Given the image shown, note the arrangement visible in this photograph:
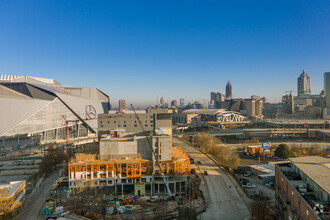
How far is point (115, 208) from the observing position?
1062 centimetres

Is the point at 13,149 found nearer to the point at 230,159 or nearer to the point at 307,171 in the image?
the point at 230,159

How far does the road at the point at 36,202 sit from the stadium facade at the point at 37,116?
357 inches

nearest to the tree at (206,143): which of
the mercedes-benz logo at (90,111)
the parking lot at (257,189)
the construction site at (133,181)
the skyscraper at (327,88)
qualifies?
the parking lot at (257,189)

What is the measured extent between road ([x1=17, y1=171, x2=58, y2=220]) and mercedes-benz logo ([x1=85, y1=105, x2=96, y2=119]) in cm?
1737

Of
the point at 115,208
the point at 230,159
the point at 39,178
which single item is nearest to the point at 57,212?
the point at 115,208

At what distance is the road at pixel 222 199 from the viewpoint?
1000 centimetres

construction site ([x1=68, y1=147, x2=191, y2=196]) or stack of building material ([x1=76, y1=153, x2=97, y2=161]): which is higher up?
stack of building material ([x1=76, y1=153, x2=97, y2=161])

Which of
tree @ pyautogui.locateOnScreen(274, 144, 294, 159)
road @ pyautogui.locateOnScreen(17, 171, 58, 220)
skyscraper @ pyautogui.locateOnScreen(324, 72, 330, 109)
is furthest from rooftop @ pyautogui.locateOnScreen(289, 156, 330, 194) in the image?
skyscraper @ pyautogui.locateOnScreen(324, 72, 330, 109)

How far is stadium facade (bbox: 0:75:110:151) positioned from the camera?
68.4 feet

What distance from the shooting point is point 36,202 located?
11.8 metres

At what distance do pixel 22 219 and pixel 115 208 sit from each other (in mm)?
4089

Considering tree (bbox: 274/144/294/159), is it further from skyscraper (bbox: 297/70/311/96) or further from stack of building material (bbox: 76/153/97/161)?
skyscraper (bbox: 297/70/311/96)

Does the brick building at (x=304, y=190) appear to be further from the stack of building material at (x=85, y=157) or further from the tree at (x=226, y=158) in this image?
the stack of building material at (x=85, y=157)

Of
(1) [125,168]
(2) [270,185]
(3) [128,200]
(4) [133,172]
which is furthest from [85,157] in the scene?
(2) [270,185]
